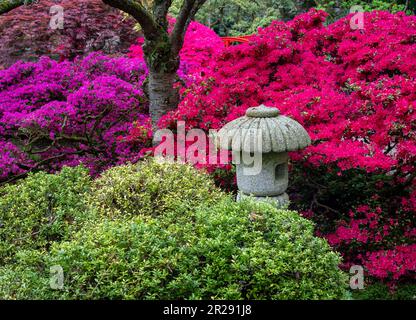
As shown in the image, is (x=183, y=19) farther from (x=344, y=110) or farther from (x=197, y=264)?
(x=197, y=264)

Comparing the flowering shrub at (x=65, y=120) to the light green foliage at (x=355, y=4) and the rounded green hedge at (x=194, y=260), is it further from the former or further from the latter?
the light green foliage at (x=355, y=4)

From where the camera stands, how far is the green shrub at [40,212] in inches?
182

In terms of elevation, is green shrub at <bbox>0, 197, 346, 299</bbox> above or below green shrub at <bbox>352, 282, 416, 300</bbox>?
above

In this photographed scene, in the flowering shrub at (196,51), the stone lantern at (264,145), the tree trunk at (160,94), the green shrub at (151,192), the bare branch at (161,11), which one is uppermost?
the bare branch at (161,11)

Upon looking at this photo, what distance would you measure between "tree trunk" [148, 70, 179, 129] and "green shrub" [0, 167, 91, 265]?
159 cm

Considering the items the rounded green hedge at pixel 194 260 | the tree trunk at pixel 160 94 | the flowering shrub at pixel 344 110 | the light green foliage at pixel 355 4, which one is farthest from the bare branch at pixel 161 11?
the light green foliage at pixel 355 4

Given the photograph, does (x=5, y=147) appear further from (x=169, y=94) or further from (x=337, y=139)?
(x=337, y=139)

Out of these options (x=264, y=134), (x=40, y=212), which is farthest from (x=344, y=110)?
(x=40, y=212)

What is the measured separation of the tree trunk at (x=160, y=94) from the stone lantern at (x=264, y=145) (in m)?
1.72

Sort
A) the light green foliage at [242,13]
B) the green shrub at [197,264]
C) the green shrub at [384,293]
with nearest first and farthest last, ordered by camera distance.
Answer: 1. the green shrub at [197,264]
2. the green shrub at [384,293]
3. the light green foliage at [242,13]

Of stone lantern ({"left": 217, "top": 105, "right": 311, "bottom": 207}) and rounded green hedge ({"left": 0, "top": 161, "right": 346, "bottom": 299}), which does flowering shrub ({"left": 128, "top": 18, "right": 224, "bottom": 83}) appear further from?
rounded green hedge ({"left": 0, "top": 161, "right": 346, "bottom": 299})

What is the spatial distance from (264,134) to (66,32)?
740 centimetres

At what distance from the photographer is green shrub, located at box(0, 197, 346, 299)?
3.17 m

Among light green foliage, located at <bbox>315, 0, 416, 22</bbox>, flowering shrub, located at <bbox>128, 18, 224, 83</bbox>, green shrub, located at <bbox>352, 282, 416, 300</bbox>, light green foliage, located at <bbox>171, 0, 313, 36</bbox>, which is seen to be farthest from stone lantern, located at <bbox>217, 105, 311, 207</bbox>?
light green foliage, located at <bbox>171, 0, 313, 36</bbox>
